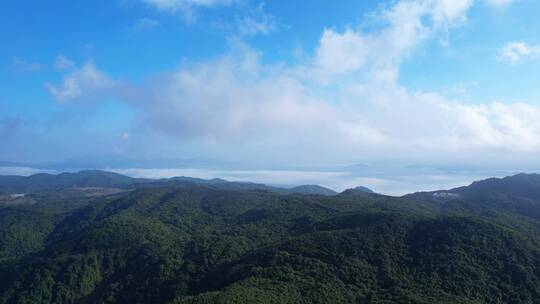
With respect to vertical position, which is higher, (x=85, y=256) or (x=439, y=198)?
(x=439, y=198)

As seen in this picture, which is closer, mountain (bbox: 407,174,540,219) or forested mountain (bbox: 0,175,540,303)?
forested mountain (bbox: 0,175,540,303)

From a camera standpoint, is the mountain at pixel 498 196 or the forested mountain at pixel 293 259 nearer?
the forested mountain at pixel 293 259

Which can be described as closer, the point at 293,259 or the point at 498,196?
the point at 293,259

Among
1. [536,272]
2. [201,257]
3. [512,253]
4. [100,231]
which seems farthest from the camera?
[100,231]

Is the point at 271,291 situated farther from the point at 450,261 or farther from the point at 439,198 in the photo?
the point at 439,198

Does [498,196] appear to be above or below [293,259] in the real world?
above

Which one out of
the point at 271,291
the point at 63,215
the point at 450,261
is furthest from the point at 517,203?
the point at 63,215

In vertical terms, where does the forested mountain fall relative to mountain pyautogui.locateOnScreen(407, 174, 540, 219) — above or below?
below

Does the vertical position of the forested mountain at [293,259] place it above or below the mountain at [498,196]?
below
